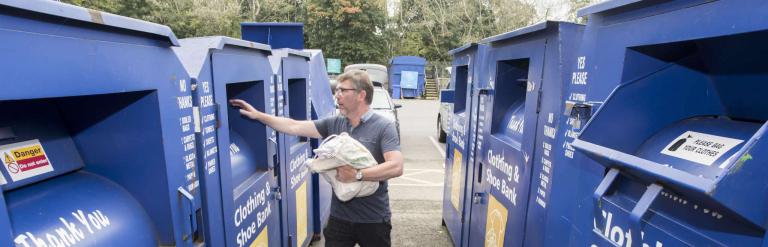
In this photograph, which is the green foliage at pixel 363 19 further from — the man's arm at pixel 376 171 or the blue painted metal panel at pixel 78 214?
the blue painted metal panel at pixel 78 214

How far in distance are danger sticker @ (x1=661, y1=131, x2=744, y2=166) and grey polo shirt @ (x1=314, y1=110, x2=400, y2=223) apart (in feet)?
4.86

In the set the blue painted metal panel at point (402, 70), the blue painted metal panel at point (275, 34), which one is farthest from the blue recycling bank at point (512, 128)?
the blue painted metal panel at point (402, 70)

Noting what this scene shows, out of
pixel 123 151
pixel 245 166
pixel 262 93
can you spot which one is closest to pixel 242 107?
pixel 262 93

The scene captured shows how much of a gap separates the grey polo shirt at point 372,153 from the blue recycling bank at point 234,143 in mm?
568

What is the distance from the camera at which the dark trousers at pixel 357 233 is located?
106 inches

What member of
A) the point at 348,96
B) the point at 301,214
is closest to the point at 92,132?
the point at 348,96

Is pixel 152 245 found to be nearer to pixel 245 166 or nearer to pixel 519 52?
pixel 245 166

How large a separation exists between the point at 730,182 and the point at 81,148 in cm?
219

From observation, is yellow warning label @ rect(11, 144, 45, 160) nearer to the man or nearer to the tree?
the man

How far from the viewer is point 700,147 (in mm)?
1319

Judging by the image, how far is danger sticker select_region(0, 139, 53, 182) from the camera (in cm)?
136

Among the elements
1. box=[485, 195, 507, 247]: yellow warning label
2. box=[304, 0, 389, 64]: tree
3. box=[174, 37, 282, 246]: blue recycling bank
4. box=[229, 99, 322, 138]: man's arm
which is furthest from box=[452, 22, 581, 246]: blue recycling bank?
box=[304, 0, 389, 64]: tree

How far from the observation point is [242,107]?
8.98 feet

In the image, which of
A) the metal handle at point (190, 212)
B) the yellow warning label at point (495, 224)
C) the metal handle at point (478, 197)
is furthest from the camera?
the metal handle at point (478, 197)
